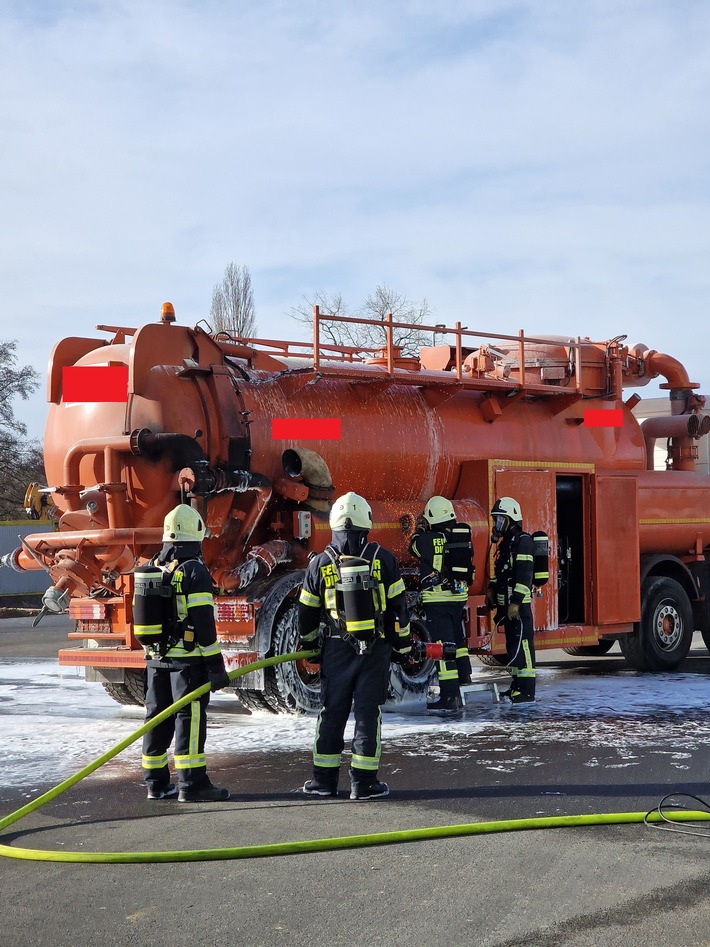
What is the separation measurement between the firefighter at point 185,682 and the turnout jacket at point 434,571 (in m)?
3.25

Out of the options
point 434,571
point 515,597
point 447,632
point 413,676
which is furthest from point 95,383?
point 515,597

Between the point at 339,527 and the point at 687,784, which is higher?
the point at 339,527

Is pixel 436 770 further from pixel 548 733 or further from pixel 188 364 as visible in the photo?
pixel 188 364

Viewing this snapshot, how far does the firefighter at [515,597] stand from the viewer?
10594mm

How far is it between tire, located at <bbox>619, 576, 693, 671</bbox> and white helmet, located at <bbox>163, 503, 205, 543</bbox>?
7430mm

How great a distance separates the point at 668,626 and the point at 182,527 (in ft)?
26.8

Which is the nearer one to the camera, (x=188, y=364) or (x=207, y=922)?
(x=207, y=922)

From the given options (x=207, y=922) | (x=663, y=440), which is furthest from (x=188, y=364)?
(x=663, y=440)

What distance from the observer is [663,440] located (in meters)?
→ 15.7

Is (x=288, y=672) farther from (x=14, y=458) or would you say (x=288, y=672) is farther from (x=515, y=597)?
(x=14, y=458)

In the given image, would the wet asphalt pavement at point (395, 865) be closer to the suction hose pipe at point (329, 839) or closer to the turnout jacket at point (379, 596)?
the suction hose pipe at point (329, 839)

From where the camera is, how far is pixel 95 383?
9844mm

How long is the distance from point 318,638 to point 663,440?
9.30 metres

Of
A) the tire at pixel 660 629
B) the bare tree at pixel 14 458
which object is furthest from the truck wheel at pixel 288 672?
the bare tree at pixel 14 458
